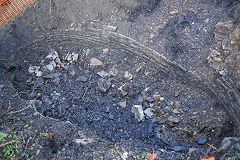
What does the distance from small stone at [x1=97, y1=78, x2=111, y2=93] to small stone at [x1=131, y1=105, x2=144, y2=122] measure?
807mm

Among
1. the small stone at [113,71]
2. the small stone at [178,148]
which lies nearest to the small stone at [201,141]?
the small stone at [178,148]

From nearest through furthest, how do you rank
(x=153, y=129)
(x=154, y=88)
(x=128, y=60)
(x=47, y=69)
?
(x=153, y=129) → (x=154, y=88) → (x=128, y=60) → (x=47, y=69)

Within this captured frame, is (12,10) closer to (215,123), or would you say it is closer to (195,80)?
(195,80)

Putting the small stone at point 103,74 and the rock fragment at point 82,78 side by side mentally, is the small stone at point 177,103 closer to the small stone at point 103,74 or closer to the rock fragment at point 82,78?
the small stone at point 103,74

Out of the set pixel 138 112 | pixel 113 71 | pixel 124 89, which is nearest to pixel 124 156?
pixel 138 112

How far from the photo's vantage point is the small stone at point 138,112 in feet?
14.3

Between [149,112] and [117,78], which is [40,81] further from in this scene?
[149,112]

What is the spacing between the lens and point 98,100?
16.0ft

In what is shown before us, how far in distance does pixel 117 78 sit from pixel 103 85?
38 cm

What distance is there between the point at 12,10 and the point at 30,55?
134 cm

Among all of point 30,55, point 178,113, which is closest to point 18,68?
point 30,55

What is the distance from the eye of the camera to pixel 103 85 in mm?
4980

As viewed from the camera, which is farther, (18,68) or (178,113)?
(18,68)

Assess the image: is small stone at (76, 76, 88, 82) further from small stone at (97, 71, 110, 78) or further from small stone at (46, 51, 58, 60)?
small stone at (46, 51, 58, 60)
